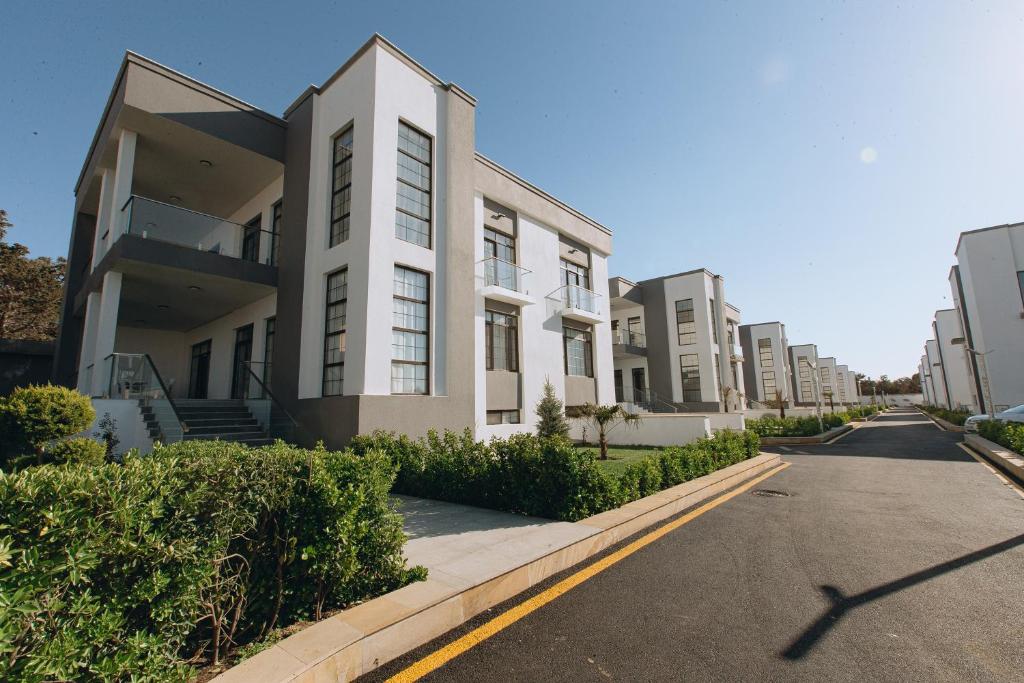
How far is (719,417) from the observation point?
21.2 m

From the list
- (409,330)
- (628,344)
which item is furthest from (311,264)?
(628,344)

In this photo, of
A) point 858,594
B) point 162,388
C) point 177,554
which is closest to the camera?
point 177,554

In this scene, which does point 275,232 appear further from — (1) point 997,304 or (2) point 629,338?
(1) point 997,304

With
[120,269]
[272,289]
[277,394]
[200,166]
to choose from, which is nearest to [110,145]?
[200,166]

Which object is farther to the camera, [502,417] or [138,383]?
[502,417]

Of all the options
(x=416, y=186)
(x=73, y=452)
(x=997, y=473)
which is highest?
(x=416, y=186)

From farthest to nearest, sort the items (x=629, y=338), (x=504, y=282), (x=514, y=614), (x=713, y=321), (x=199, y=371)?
(x=629, y=338), (x=713, y=321), (x=199, y=371), (x=504, y=282), (x=514, y=614)

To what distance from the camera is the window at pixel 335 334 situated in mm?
12034

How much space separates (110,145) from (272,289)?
6004 mm

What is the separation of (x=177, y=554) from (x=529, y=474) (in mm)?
4803

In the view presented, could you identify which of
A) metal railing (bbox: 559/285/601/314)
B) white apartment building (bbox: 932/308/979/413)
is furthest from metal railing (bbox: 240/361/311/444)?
white apartment building (bbox: 932/308/979/413)

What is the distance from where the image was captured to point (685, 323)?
1272 inches

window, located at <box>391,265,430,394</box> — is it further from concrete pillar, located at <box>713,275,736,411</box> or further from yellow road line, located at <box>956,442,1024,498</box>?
concrete pillar, located at <box>713,275,736,411</box>

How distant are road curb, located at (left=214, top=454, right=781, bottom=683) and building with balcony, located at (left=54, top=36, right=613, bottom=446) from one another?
7175 millimetres
